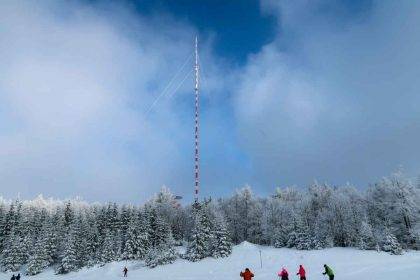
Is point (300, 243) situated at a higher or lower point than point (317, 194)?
lower

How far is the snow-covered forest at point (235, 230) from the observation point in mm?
63500

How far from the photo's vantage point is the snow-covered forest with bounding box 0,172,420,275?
208 feet

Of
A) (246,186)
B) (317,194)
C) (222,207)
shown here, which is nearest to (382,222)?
(317,194)

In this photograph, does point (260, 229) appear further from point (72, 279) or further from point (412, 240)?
point (72, 279)

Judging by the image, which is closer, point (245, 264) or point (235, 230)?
point (245, 264)

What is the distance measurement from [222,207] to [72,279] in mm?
55940

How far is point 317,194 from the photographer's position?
95.1 metres

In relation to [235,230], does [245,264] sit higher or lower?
lower

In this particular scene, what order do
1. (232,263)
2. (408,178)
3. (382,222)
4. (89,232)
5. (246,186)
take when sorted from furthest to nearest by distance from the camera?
(246,186) → (89,232) → (382,222) → (408,178) → (232,263)

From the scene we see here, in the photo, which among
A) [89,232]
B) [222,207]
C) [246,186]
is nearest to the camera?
[89,232]

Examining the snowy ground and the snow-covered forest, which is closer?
the snowy ground

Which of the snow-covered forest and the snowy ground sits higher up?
the snow-covered forest

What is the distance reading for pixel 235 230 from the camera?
96.9m

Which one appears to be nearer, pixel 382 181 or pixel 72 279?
pixel 72 279
